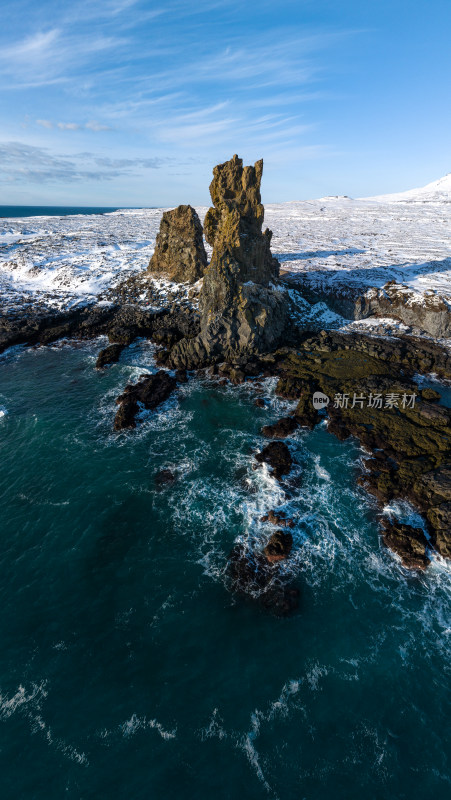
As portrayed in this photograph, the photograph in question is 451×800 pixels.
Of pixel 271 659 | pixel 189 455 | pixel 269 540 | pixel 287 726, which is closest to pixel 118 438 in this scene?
pixel 189 455

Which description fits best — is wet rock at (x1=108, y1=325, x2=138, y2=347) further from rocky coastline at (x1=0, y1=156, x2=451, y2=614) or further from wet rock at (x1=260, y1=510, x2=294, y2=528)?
wet rock at (x1=260, y1=510, x2=294, y2=528)

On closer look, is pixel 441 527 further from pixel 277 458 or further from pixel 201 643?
pixel 201 643

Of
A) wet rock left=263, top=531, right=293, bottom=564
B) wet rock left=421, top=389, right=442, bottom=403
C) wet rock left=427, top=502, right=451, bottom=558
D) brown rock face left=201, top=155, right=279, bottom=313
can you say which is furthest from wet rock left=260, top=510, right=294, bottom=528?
brown rock face left=201, top=155, right=279, bottom=313

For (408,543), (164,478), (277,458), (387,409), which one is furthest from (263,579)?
(387,409)

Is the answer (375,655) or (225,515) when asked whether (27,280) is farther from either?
(375,655)

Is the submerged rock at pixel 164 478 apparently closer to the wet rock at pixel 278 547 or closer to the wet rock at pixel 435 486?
the wet rock at pixel 278 547

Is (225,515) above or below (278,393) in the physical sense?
below
